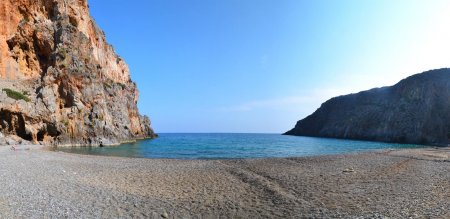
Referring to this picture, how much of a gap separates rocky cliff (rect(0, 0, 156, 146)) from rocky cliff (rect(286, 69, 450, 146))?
3261 inches

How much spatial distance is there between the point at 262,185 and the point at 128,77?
97.0 metres

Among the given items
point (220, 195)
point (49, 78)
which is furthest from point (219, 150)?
point (220, 195)

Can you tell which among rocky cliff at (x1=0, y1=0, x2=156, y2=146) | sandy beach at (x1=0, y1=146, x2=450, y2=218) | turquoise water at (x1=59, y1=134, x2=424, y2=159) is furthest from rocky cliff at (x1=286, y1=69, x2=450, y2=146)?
rocky cliff at (x1=0, y1=0, x2=156, y2=146)

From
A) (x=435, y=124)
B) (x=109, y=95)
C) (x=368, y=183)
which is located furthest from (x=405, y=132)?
(x=368, y=183)

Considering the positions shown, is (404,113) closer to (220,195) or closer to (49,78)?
(49,78)

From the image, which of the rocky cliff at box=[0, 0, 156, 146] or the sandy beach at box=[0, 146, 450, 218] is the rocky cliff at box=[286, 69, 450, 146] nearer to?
the sandy beach at box=[0, 146, 450, 218]

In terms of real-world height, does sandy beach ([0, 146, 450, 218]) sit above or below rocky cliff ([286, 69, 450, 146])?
below

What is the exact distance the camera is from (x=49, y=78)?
2130 inches

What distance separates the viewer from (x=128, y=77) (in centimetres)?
10575

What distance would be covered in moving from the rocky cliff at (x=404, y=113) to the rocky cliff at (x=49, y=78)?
8283 cm

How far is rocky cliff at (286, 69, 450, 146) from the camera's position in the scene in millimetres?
94625

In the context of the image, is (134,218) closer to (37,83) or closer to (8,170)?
(8,170)

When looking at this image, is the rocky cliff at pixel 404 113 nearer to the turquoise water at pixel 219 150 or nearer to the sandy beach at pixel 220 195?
the turquoise water at pixel 219 150

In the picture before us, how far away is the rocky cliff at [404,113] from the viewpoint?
310ft
